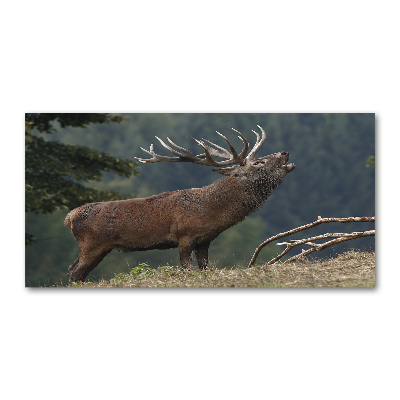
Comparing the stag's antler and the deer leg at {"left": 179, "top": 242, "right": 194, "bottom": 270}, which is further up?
the stag's antler

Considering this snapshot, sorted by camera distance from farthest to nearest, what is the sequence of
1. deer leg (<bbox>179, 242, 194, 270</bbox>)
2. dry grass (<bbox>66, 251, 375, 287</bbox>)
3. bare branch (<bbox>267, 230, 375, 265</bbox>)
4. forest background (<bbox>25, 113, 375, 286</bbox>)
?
forest background (<bbox>25, 113, 375, 286</bbox>)
bare branch (<bbox>267, 230, 375, 265</bbox>)
deer leg (<bbox>179, 242, 194, 270</bbox>)
dry grass (<bbox>66, 251, 375, 287</bbox>)

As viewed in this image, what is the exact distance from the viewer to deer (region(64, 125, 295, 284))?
781 cm

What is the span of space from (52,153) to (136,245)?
97.2 inches

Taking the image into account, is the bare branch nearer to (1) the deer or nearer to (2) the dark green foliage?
(1) the deer

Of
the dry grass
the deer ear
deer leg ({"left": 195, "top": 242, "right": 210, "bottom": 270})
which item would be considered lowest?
the dry grass

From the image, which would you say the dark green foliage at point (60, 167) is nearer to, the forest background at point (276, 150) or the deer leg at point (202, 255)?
the forest background at point (276, 150)

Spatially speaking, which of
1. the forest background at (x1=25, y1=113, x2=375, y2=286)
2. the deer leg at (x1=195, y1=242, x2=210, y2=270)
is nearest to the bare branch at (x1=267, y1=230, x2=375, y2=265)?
the forest background at (x1=25, y1=113, x2=375, y2=286)

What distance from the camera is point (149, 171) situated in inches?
618

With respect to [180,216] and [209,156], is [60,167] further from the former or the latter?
[209,156]

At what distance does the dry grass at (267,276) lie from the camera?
750cm

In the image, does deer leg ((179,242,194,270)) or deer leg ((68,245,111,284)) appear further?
deer leg ((68,245,111,284))

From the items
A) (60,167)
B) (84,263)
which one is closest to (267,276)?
(84,263)

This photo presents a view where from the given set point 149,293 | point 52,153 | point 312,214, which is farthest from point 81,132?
point 149,293

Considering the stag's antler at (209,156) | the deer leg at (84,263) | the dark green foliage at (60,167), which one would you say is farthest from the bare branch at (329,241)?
the dark green foliage at (60,167)
